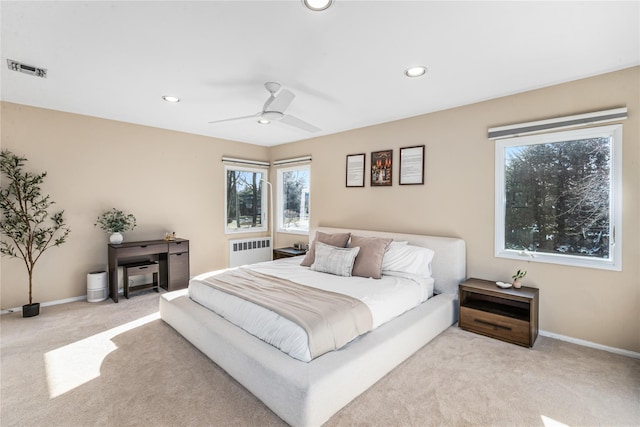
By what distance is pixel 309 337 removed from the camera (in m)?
1.94

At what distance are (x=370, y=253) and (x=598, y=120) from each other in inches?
96.1

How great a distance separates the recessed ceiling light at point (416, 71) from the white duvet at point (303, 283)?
2023mm

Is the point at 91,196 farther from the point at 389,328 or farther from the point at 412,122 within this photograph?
the point at 412,122

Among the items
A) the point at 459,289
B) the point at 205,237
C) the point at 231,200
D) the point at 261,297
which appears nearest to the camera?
the point at 261,297

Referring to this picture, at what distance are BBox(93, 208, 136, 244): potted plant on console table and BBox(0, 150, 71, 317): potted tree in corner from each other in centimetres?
46

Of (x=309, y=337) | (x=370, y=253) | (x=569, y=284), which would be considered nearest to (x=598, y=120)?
(x=569, y=284)

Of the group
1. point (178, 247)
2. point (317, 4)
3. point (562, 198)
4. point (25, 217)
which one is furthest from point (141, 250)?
point (562, 198)

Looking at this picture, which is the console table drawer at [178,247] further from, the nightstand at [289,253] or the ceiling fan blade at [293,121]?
the ceiling fan blade at [293,121]

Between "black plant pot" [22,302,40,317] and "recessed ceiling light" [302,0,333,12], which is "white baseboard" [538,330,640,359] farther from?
"black plant pot" [22,302,40,317]

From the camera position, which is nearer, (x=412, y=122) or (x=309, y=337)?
(x=309, y=337)

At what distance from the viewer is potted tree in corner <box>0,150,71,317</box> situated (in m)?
3.42

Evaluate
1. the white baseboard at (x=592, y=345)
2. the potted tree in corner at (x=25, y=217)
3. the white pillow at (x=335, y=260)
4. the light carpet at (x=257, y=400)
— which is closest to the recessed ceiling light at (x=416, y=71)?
the white pillow at (x=335, y=260)

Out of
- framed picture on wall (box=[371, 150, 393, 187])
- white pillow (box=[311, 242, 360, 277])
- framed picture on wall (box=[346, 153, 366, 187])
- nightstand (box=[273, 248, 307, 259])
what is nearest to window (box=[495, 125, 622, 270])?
framed picture on wall (box=[371, 150, 393, 187])

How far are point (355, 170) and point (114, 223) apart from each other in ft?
11.6
